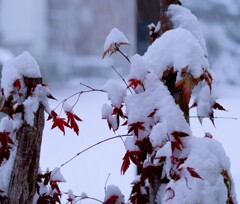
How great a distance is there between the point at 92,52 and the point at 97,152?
460cm

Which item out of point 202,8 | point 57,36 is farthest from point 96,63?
point 202,8

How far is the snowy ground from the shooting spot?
3.74 meters

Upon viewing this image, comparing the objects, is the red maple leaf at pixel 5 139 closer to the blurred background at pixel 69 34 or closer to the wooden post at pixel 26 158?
the wooden post at pixel 26 158

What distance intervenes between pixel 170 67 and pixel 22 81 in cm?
46

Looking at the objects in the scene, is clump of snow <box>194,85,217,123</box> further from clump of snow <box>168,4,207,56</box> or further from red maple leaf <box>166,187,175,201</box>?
red maple leaf <box>166,187,175,201</box>

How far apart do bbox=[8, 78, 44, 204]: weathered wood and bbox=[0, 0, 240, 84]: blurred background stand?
5575 millimetres

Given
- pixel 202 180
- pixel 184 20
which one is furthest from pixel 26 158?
pixel 184 20

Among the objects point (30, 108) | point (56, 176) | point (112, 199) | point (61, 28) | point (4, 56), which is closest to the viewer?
point (30, 108)

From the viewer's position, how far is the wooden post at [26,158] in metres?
1.39

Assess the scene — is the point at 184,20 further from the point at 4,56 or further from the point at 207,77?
the point at 4,56

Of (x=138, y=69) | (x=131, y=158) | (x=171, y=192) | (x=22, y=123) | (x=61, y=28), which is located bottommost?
(x=171, y=192)

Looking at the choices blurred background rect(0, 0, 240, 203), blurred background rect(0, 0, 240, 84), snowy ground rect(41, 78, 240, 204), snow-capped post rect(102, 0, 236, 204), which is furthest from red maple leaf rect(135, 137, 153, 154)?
blurred background rect(0, 0, 240, 84)

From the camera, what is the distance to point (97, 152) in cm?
466

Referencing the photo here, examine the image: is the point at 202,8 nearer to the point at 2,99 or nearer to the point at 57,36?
the point at 57,36
